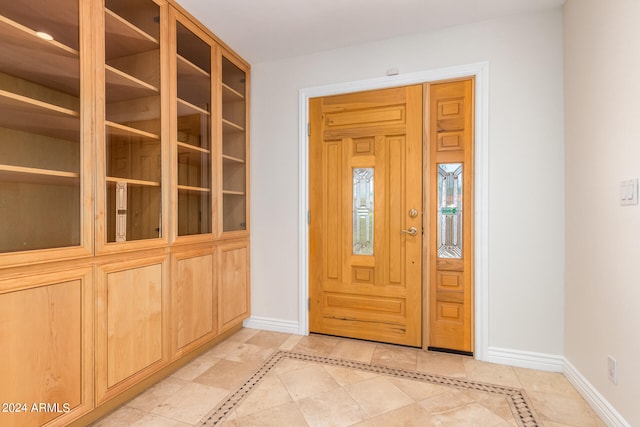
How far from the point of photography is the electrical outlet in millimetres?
1625

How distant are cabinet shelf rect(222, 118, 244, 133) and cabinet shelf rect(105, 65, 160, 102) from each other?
0.74 meters

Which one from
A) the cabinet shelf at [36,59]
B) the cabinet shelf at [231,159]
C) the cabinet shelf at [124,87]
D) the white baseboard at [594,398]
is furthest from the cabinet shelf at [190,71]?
the white baseboard at [594,398]

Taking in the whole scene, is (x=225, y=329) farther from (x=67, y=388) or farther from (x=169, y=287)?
(x=67, y=388)

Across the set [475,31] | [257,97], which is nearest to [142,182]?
[257,97]

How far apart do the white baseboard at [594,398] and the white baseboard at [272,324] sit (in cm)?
208

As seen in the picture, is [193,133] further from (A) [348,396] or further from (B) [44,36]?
(A) [348,396]

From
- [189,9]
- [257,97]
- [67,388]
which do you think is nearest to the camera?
[67,388]

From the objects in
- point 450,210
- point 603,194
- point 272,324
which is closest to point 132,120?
point 272,324

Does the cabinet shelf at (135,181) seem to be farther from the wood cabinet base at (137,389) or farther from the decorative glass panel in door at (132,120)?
the wood cabinet base at (137,389)

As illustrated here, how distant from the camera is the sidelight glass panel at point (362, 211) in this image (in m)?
2.77

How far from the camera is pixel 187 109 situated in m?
2.33

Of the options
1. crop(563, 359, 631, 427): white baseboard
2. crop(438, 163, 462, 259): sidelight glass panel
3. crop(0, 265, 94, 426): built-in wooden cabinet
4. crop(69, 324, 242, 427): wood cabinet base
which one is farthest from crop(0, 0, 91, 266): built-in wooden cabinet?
crop(563, 359, 631, 427): white baseboard

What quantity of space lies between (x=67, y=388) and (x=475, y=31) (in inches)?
136

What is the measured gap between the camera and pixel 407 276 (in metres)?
2.64
